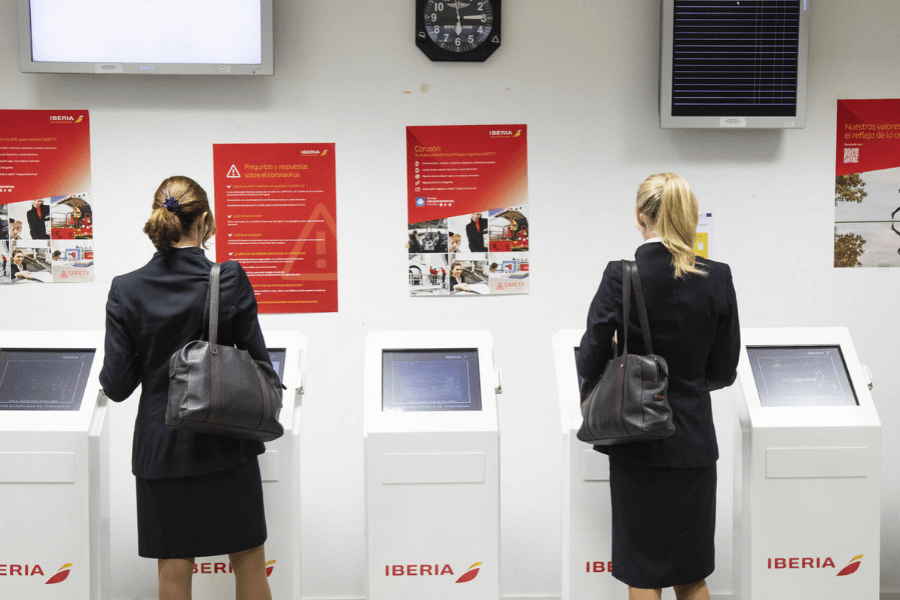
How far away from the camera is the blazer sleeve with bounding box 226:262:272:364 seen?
81.8 inches

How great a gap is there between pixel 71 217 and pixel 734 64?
276cm

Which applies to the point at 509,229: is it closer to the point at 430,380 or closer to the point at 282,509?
the point at 430,380

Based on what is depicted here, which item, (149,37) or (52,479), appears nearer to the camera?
(52,479)

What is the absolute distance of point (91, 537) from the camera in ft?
7.86

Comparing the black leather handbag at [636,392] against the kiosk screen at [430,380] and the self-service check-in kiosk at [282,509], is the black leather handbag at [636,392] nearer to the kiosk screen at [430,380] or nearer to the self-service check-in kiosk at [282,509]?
the kiosk screen at [430,380]

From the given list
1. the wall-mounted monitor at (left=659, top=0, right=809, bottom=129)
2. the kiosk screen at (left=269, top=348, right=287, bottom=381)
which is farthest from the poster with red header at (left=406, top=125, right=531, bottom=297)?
the kiosk screen at (left=269, top=348, right=287, bottom=381)

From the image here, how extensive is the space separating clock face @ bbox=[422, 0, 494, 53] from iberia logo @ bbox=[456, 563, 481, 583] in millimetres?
1963

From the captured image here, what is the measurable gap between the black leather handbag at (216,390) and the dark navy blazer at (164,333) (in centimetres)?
4

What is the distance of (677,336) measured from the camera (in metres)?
2.08

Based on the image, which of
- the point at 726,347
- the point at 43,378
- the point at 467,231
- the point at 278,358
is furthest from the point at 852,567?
the point at 43,378

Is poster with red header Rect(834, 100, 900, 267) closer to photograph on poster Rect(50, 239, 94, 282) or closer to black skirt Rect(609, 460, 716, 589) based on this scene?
black skirt Rect(609, 460, 716, 589)

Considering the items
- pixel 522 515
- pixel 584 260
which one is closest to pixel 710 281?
pixel 584 260

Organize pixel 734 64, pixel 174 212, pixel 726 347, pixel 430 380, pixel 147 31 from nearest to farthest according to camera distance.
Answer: pixel 174 212, pixel 726 347, pixel 430 380, pixel 147 31, pixel 734 64

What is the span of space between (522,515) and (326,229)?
1.46m
